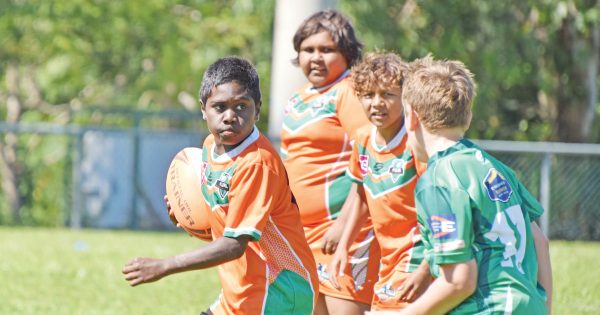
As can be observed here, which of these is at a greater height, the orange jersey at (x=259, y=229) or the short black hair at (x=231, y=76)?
the short black hair at (x=231, y=76)

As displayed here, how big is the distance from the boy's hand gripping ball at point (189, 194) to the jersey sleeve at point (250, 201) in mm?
451

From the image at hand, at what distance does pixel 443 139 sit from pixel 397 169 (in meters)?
1.36

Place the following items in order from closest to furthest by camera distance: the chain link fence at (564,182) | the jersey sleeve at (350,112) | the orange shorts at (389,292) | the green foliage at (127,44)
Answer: the orange shorts at (389,292) → the jersey sleeve at (350,112) → the chain link fence at (564,182) → the green foliage at (127,44)

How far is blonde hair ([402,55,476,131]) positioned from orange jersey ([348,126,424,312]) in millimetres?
1208

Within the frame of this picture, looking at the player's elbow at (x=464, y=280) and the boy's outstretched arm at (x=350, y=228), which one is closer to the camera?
the player's elbow at (x=464, y=280)

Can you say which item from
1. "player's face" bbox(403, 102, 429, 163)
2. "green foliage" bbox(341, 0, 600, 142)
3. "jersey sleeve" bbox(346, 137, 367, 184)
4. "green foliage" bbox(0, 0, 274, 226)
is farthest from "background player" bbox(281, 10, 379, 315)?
"green foliage" bbox(0, 0, 274, 226)

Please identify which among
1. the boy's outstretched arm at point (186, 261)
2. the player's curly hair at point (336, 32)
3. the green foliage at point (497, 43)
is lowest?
the green foliage at point (497, 43)

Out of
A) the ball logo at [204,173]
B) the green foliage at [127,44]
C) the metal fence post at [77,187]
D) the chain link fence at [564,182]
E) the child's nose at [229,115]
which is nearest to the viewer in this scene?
the child's nose at [229,115]

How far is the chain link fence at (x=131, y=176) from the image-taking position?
15.3 metres

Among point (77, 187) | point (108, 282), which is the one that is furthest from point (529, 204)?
point (77, 187)

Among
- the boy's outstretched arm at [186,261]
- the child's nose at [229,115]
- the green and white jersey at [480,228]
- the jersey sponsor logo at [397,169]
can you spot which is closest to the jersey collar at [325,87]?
the jersey sponsor logo at [397,169]

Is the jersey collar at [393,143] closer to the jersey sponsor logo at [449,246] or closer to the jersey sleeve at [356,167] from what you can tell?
the jersey sleeve at [356,167]

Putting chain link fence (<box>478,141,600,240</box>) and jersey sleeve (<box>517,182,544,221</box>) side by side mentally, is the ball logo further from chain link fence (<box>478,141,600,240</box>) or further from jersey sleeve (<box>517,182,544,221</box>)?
chain link fence (<box>478,141,600,240</box>)

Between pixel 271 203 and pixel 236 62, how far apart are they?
62 centimetres
